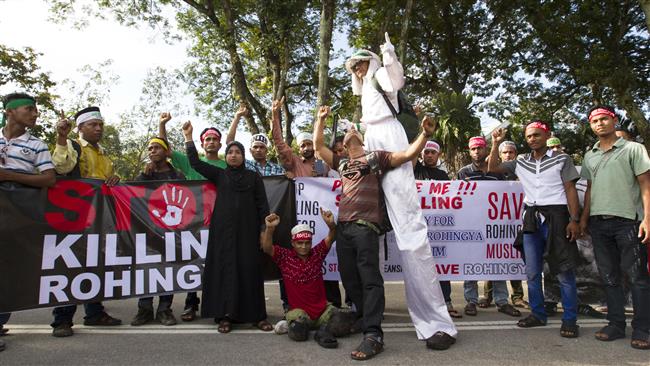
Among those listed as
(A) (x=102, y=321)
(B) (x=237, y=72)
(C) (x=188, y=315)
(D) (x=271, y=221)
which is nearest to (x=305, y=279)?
(D) (x=271, y=221)

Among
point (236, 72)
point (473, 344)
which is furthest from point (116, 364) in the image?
point (236, 72)

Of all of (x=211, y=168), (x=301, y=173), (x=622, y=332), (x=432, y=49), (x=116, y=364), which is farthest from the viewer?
(x=432, y=49)

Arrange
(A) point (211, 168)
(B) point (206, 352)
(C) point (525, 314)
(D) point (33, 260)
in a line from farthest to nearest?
(C) point (525, 314) < (A) point (211, 168) < (D) point (33, 260) < (B) point (206, 352)

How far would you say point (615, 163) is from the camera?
4145 mm

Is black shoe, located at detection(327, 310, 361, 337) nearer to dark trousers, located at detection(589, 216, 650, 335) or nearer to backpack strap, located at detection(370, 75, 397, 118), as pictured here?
backpack strap, located at detection(370, 75, 397, 118)

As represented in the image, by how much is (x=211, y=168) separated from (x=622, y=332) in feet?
13.6

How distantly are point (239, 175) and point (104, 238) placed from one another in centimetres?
155

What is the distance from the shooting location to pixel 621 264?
13.3ft

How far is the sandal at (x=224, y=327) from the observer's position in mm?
4359

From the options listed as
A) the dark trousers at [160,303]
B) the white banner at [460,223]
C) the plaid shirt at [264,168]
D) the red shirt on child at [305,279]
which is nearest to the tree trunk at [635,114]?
the white banner at [460,223]

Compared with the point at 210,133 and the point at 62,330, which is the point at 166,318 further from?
the point at 210,133

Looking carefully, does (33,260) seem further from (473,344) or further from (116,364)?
(473,344)

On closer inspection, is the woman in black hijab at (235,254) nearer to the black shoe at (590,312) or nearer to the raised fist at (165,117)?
the raised fist at (165,117)

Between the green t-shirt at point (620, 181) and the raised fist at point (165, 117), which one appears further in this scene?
the raised fist at point (165, 117)
